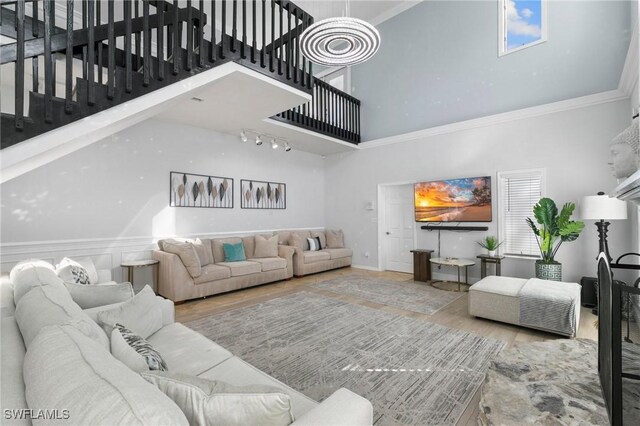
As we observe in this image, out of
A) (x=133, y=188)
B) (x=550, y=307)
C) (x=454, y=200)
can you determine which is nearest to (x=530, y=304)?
(x=550, y=307)

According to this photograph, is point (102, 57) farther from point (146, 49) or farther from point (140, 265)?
point (140, 265)

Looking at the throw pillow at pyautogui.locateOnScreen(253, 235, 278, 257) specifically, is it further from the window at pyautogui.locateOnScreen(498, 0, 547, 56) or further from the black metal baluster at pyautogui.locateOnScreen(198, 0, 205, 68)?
the window at pyautogui.locateOnScreen(498, 0, 547, 56)

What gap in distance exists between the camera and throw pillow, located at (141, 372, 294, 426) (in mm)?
892

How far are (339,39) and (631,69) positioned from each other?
3445mm

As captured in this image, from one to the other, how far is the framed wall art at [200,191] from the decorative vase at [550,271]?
5402 millimetres

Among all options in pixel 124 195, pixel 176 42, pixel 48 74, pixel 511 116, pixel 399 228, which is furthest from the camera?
pixel 399 228

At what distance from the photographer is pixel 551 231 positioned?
14.0 feet

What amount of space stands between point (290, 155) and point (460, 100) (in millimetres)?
3804

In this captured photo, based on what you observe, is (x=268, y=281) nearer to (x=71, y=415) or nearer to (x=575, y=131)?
(x=71, y=415)

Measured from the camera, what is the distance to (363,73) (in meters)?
7.10

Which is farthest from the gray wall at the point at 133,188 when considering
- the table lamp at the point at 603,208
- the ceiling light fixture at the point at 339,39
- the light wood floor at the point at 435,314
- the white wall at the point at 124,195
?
the table lamp at the point at 603,208

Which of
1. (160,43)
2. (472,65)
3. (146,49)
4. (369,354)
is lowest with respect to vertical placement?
(369,354)

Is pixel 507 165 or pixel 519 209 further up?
pixel 507 165

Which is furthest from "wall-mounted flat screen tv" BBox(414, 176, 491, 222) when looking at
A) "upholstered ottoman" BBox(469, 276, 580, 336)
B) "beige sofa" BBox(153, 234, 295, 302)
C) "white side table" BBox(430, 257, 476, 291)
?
"beige sofa" BBox(153, 234, 295, 302)
